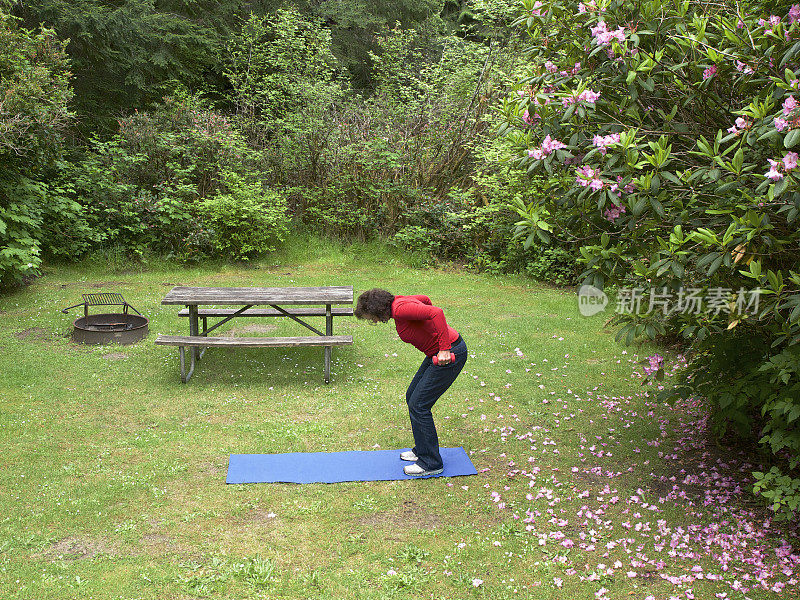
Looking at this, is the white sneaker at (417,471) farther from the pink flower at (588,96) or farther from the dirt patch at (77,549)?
the pink flower at (588,96)

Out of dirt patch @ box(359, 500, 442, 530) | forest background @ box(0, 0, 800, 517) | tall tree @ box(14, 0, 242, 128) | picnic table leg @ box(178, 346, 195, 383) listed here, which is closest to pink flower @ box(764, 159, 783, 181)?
forest background @ box(0, 0, 800, 517)

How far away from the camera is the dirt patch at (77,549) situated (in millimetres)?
3619

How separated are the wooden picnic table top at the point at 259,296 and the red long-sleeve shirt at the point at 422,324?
6.92ft

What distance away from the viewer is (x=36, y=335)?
7461 millimetres

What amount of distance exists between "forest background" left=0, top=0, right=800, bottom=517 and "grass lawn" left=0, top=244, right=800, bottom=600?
1.79ft

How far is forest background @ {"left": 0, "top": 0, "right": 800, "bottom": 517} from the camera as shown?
353 cm

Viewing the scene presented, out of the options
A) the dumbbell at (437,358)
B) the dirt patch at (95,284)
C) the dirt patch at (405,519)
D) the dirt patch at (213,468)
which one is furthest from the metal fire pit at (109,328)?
the dirt patch at (405,519)

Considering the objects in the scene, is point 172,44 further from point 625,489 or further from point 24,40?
point 625,489

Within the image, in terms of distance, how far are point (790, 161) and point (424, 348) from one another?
7.78 feet

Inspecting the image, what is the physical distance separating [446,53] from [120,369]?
1039cm

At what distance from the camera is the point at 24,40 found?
8.92m

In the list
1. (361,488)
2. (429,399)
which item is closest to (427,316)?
(429,399)

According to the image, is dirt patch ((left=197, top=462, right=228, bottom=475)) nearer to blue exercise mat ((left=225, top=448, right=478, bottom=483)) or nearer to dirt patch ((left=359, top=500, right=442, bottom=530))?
blue exercise mat ((left=225, top=448, right=478, bottom=483))

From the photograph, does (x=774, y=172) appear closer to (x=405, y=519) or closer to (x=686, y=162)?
(x=686, y=162)
